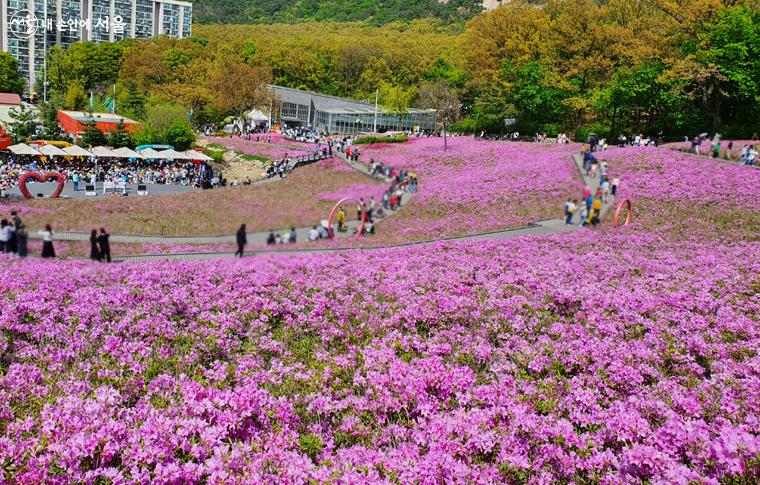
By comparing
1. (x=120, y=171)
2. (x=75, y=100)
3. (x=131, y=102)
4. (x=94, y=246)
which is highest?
(x=75, y=100)

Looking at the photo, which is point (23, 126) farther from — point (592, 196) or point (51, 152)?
point (592, 196)

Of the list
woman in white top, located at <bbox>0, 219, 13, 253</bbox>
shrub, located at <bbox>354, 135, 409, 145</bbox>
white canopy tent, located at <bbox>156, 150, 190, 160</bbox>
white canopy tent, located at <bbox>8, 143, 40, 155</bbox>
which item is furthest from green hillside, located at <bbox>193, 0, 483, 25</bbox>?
woman in white top, located at <bbox>0, 219, 13, 253</bbox>

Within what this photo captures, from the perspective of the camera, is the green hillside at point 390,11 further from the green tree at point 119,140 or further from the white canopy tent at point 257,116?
the white canopy tent at point 257,116

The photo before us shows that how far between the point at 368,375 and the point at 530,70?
96.7ft

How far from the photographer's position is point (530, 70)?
3070 centimetres

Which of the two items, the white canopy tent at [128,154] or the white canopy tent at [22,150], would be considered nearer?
the white canopy tent at [22,150]

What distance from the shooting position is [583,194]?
27.1 ft

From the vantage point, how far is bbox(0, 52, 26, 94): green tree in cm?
10400

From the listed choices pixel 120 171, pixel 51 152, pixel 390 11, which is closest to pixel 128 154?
pixel 51 152

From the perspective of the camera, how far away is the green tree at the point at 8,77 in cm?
10400

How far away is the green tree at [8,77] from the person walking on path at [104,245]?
126 m

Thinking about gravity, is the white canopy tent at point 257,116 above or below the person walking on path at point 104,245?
above

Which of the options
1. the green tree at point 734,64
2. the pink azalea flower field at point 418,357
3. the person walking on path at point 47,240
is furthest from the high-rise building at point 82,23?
the person walking on path at point 47,240

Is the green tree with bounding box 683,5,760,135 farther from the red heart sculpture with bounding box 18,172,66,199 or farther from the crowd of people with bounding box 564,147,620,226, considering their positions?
the red heart sculpture with bounding box 18,172,66,199
